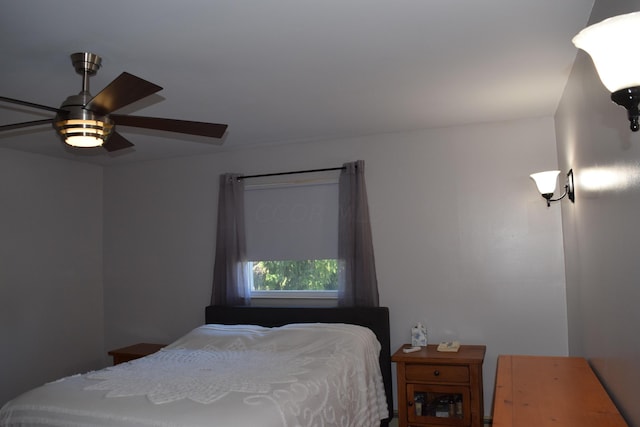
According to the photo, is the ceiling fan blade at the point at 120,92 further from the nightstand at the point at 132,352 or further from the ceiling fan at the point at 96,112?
the nightstand at the point at 132,352

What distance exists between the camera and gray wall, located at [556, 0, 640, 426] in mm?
1703

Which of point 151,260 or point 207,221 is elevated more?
point 207,221

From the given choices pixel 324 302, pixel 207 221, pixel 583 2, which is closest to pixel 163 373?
pixel 324 302

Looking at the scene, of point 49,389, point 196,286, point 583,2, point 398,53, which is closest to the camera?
point 583,2

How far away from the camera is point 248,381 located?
9.11 ft

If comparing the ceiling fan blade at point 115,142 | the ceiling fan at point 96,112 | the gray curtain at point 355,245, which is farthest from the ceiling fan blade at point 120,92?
the gray curtain at point 355,245

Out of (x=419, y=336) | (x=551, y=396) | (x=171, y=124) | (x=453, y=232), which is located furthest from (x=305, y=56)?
(x=419, y=336)

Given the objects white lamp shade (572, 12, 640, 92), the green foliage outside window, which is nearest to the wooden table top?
white lamp shade (572, 12, 640, 92)

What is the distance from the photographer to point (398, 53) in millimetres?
2523

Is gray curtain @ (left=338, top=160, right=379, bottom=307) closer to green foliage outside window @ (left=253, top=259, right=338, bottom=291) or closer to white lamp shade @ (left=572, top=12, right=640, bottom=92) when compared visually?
green foliage outside window @ (left=253, top=259, right=338, bottom=291)

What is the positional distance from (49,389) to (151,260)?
227cm

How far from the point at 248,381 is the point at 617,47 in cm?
232

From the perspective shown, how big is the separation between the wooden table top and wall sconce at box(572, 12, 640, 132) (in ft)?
3.55

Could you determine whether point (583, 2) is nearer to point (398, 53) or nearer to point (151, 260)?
point (398, 53)
